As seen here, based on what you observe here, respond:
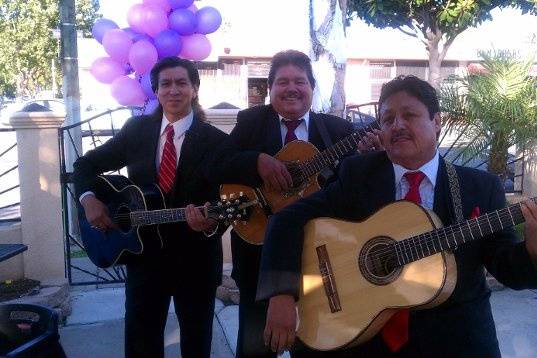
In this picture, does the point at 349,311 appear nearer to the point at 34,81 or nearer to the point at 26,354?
the point at 26,354

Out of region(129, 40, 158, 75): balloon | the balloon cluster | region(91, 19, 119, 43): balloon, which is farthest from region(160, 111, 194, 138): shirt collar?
region(91, 19, 119, 43): balloon

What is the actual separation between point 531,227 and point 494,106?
4.05m

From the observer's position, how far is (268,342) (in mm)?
2029

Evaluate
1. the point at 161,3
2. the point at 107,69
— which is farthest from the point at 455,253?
the point at 107,69

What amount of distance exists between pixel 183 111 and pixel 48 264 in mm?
2556

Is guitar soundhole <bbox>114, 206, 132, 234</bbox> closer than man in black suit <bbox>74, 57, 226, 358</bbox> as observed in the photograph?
No

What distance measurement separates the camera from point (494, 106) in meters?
5.39

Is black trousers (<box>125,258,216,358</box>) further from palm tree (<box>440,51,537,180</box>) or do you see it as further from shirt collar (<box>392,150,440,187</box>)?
palm tree (<box>440,51,537,180</box>)

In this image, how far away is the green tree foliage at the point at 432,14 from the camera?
48.6 ft

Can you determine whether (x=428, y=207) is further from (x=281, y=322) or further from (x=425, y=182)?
(x=281, y=322)

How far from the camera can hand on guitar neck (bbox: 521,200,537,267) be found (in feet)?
5.58

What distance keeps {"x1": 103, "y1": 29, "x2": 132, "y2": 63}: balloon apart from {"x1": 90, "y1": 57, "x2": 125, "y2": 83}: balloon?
0.15 meters

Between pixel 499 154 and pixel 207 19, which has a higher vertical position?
pixel 207 19

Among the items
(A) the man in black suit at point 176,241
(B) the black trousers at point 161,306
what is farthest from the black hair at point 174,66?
(B) the black trousers at point 161,306
